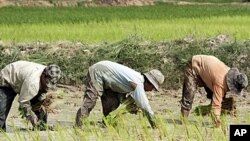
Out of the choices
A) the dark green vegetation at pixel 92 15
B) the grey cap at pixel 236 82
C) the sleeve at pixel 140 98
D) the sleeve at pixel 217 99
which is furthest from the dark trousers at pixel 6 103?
the dark green vegetation at pixel 92 15

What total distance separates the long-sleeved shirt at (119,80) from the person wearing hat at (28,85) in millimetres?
603

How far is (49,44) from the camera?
13008 mm

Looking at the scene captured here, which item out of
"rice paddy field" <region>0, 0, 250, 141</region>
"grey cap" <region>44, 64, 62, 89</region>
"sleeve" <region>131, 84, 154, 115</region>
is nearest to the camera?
"rice paddy field" <region>0, 0, 250, 141</region>

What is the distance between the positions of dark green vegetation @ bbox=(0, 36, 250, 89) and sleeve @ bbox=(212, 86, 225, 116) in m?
3.82

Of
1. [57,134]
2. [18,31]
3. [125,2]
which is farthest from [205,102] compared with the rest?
[125,2]

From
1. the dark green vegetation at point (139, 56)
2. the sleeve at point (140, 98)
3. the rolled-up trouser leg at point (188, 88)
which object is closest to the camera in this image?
the sleeve at point (140, 98)

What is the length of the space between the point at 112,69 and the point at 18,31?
8076 millimetres

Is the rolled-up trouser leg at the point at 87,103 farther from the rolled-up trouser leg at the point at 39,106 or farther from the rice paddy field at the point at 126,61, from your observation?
the rolled-up trouser leg at the point at 39,106

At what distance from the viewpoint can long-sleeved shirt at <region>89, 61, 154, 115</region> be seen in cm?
780

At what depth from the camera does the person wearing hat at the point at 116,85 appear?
25.6ft

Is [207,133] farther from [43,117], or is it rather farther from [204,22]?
[204,22]

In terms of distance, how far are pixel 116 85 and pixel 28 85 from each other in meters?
0.98

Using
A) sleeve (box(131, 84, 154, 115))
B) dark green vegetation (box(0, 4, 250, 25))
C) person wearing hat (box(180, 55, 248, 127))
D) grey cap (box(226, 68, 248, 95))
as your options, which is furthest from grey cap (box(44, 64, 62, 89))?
dark green vegetation (box(0, 4, 250, 25))

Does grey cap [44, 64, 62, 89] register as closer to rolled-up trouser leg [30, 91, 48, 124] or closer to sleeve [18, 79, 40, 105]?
sleeve [18, 79, 40, 105]
